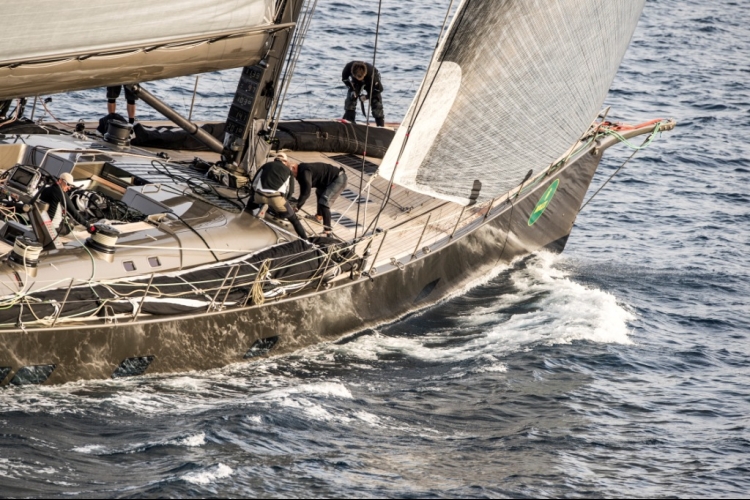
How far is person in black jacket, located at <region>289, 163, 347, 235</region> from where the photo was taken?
16516 millimetres

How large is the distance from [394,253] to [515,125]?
8.36 feet

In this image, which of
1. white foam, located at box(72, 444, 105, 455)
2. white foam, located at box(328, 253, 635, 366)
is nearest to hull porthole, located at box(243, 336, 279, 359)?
white foam, located at box(328, 253, 635, 366)

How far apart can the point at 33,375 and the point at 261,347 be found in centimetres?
308

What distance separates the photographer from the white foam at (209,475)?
37.0ft

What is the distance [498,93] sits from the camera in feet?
51.4

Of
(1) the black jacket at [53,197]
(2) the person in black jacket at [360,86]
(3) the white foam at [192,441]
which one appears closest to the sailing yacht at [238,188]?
(1) the black jacket at [53,197]

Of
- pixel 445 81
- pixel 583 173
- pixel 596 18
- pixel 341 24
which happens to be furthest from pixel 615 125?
pixel 341 24

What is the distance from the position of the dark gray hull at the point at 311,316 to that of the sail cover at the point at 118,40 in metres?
2.81

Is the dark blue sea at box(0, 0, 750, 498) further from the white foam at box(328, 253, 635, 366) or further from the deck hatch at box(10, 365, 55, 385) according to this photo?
the deck hatch at box(10, 365, 55, 385)

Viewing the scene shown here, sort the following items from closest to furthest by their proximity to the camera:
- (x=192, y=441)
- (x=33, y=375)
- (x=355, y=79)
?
(x=192, y=441) < (x=33, y=375) < (x=355, y=79)

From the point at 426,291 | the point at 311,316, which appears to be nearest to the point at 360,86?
the point at 426,291

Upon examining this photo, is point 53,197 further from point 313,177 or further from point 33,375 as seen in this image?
point 313,177

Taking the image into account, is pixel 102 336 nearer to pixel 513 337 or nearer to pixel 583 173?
pixel 513 337

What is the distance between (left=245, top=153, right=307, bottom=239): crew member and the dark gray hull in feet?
3.63
